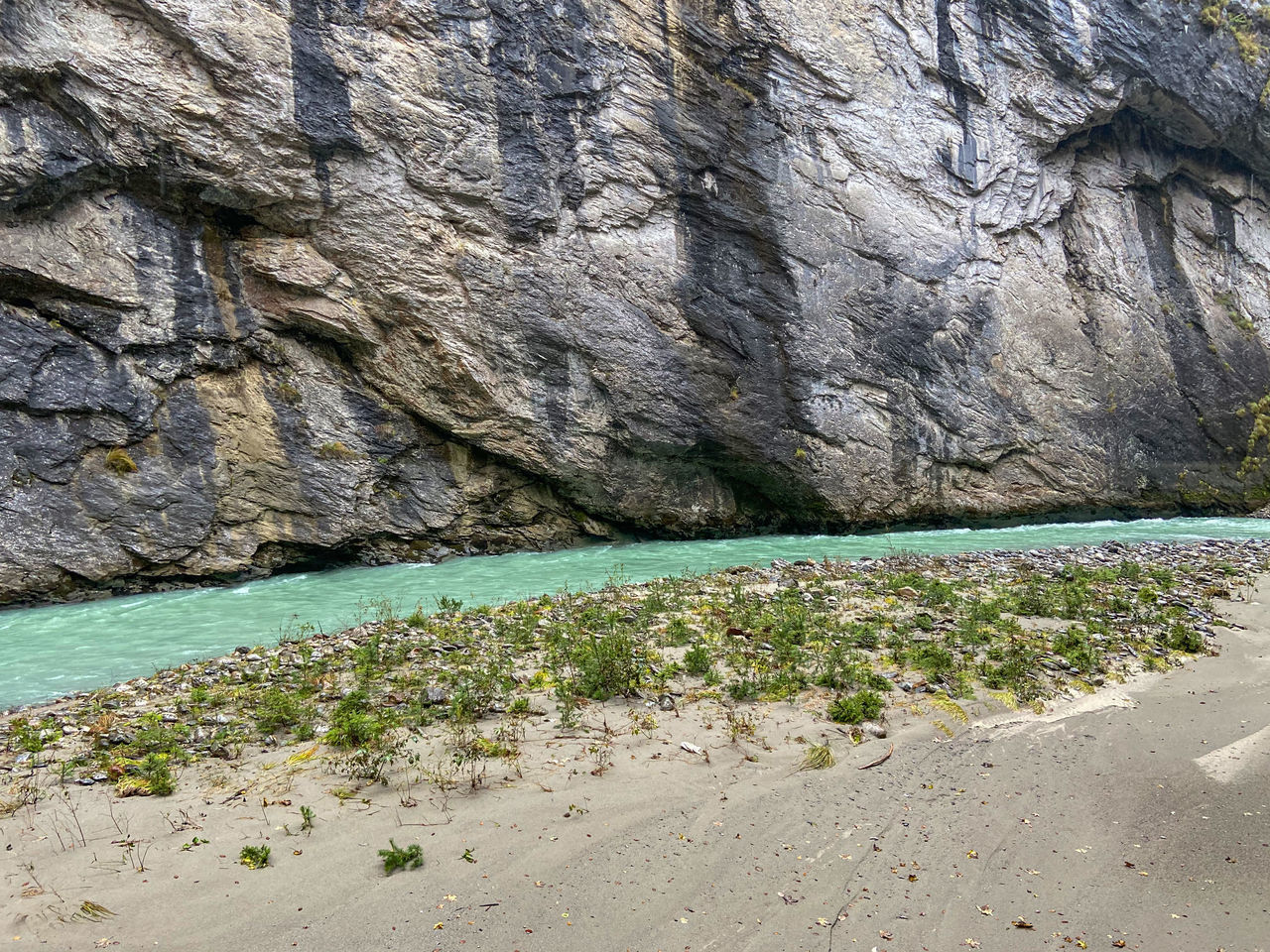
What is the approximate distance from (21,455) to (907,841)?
16.7m

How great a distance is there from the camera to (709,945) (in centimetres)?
335

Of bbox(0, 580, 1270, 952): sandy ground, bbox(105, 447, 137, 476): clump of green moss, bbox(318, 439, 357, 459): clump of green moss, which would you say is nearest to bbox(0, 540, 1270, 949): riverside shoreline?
bbox(0, 580, 1270, 952): sandy ground

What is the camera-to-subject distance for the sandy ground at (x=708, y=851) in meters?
3.41

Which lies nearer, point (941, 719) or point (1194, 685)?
point (941, 719)

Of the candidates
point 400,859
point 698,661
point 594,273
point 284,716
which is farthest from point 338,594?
point 400,859

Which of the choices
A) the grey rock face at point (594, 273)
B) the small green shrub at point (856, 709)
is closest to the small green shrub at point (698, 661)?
the small green shrub at point (856, 709)

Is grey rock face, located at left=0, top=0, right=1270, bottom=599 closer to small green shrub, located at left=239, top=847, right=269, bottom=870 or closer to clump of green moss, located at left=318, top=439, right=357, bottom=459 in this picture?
clump of green moss, located at left=318, top=439, right=357, bottom=459

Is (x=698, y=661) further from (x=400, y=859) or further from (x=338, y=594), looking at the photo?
(x=338, y=594)

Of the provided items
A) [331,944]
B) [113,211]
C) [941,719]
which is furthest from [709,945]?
[113,211]

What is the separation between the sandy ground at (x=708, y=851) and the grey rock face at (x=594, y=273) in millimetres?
13275

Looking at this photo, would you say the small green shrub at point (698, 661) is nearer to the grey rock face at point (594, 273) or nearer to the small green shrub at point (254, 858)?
the small green shrub at point (254, 858)

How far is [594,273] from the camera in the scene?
19.1 meters

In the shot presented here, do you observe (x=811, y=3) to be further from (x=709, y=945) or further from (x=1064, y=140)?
(x=709, y=945)

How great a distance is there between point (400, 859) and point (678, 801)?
1.66m
